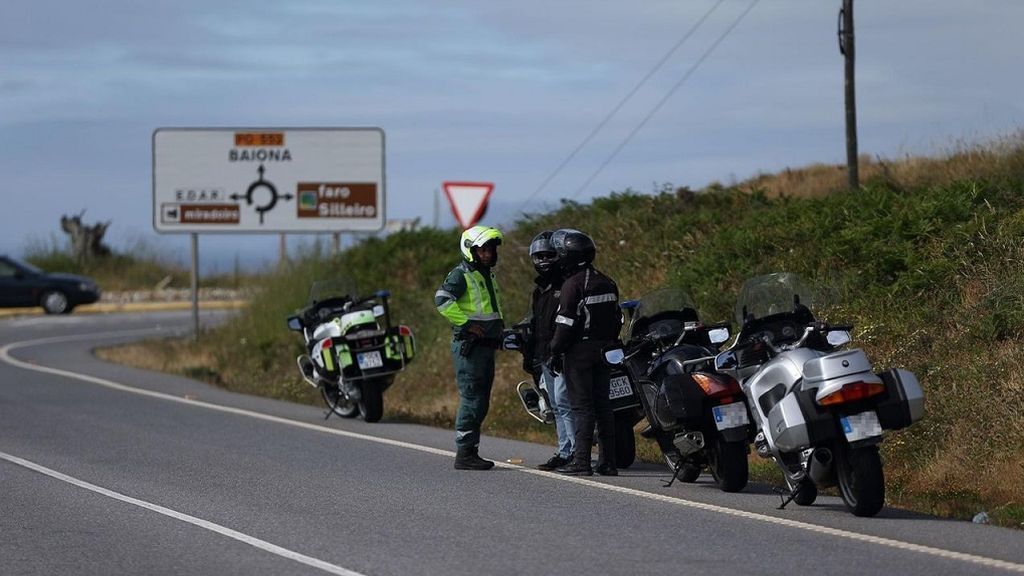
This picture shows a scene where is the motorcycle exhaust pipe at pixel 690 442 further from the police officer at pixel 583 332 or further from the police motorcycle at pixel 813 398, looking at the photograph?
the police officer at pixel 583 332

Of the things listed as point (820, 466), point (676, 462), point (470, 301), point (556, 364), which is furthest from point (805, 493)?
point (470, 301)

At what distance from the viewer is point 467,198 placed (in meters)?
24.1

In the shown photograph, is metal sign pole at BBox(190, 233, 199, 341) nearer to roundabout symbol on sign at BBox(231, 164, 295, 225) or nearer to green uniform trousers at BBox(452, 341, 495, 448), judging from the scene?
roundabout symbol on sign at BBox(231, 164, 295, 225)

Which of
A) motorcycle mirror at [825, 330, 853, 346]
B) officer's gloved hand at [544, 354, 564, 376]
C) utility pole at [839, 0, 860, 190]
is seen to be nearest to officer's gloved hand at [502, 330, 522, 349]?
officer's gloved hand at [544, 354, 564, 376]

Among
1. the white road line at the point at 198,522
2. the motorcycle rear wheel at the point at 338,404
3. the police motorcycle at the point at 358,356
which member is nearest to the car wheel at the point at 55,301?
the police motorcycle at the point at 358,356

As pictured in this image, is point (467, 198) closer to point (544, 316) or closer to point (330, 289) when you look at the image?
point (330, 289)

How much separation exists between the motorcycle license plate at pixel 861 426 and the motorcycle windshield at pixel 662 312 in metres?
2.79

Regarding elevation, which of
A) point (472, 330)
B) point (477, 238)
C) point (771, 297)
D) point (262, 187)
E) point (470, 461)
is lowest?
point (470, 461)

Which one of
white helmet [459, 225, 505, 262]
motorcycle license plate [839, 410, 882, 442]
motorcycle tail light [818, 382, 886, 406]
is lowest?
motorcycle license plate [839, 410, 882, 442]

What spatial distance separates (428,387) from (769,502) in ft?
36.2

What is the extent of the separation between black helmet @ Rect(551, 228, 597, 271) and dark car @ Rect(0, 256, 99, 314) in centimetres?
3179

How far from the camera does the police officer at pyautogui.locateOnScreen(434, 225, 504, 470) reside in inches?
540

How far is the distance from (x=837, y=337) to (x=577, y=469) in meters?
2.98

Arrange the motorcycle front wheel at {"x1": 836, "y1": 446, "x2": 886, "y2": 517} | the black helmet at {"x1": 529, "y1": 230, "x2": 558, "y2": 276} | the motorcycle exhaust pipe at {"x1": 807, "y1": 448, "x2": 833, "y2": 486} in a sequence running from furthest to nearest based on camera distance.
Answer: the black helmet at {"x1": 529, "y1": 230, "x2": 558, "y2": 276}
the motorcycle exhaust pipe at {"x1": 807, "y1": 448, "x2": 833, "y2": 486}
the motorcycle front wheel at {"x1": 836, "y1": 446, "x2": 886, "y2": 517}
